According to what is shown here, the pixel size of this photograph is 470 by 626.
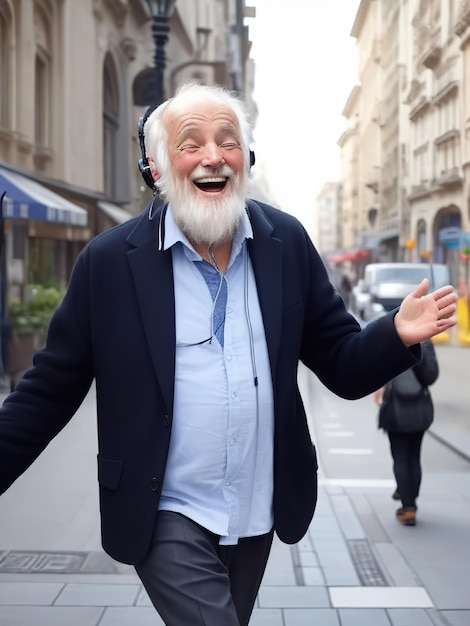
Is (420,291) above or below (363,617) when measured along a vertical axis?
above

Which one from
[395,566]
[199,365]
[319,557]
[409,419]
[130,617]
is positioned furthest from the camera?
[409,419]

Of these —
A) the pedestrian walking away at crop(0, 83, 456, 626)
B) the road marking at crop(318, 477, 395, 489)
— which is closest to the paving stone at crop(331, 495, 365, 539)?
the road marking at crop(318, 477, 395, 489)

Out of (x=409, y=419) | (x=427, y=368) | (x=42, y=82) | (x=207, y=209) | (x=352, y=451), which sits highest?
(x=42, y=82)

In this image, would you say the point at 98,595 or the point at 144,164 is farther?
the point at 98,595

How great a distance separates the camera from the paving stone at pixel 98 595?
4.49m

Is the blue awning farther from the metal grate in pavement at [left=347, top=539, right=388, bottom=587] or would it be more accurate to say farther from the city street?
the metal grate in pavement at [left=347, top=539, right=388, bottom=587]

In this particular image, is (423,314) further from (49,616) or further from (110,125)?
(110,125)

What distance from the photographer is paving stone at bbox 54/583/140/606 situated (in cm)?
449

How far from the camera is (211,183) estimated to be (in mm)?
2551

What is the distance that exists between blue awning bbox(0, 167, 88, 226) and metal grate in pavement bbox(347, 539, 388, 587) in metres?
7.11

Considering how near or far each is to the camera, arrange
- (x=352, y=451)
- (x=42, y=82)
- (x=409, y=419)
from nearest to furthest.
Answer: (x=409, y=419) < (x=352, y=451) < (x=42, y=82)

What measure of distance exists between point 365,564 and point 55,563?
1621 mm

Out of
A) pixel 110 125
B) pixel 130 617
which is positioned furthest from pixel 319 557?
pixel 110 125

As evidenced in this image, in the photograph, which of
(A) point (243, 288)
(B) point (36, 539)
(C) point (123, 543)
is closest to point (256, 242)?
(A) point (243, 288)
